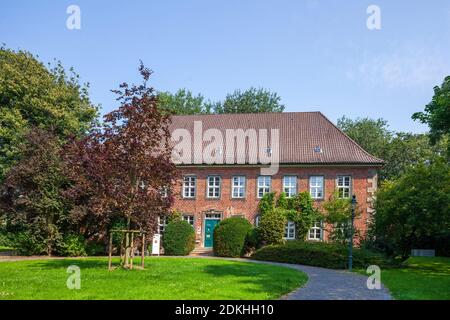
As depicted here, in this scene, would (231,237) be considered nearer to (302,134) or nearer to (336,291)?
(302,134)

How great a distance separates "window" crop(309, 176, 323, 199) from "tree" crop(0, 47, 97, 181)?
57.9 ft

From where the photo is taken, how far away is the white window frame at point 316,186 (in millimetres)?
32375

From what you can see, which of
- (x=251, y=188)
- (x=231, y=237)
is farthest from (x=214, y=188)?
(x=231, y=237)

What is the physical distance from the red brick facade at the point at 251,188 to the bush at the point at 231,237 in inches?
172

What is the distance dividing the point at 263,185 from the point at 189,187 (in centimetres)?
535

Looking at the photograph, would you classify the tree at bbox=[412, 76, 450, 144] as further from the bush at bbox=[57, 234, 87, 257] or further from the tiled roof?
the bush at bbox=[57, 234, 87, 257]

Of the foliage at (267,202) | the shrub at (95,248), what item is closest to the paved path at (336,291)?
the shrub at (95,248)

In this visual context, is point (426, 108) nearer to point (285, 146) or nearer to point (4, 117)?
point (285, 146)

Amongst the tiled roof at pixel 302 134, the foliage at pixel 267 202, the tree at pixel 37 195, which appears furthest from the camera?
the tiled roof at pixel 302 134

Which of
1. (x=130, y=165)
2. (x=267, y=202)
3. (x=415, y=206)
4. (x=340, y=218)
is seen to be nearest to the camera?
(x=130, y=165)

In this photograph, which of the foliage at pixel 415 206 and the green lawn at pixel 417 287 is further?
the foliage at pixel 415 206

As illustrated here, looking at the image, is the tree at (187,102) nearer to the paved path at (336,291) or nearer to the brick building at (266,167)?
the brick building at (266,167)

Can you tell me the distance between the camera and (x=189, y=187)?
113 feet
